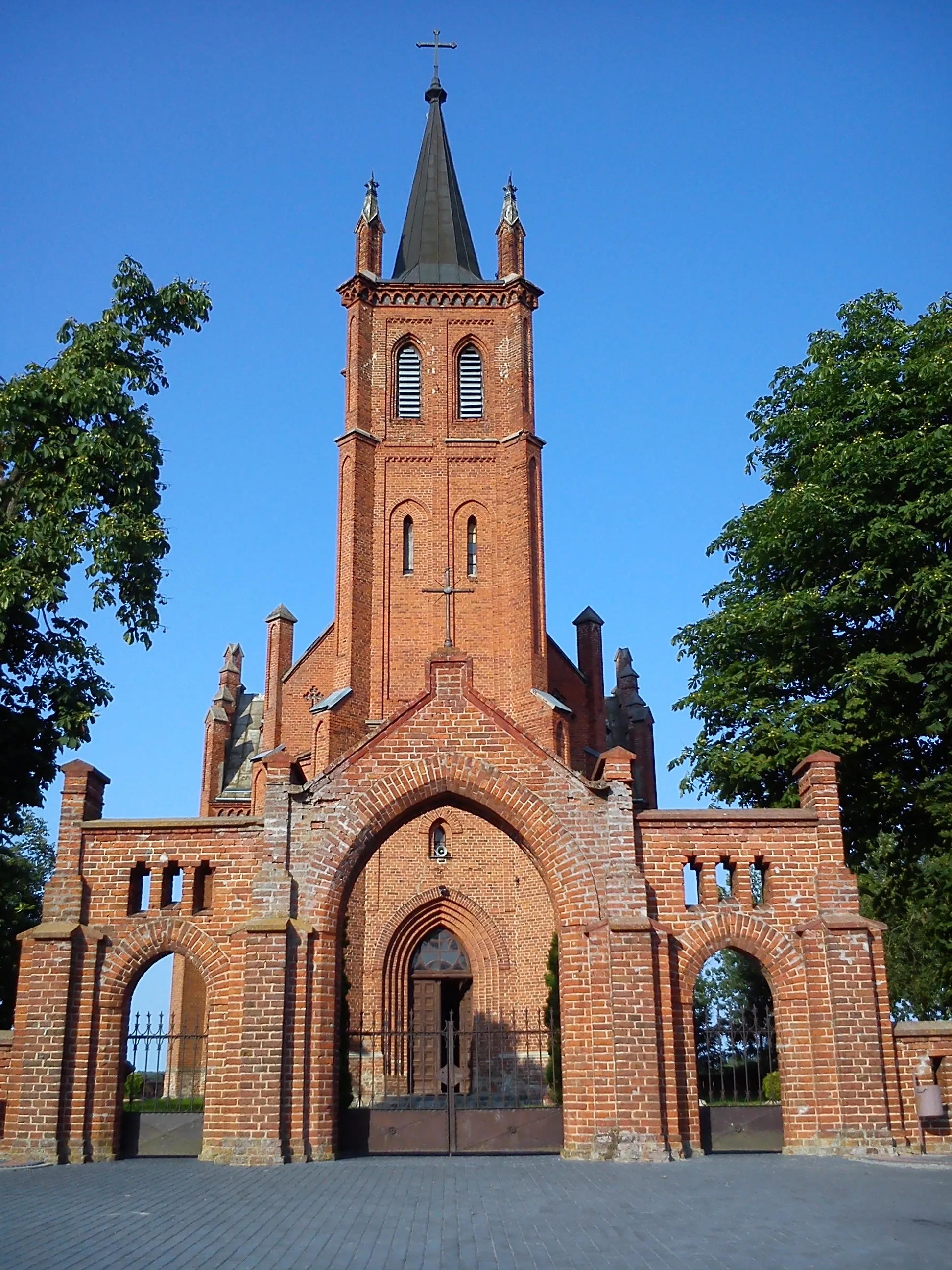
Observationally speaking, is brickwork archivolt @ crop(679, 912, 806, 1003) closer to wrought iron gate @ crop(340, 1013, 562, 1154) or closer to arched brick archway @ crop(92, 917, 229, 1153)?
wrought iron gate @ crop(340, 1013, 562, 1154)

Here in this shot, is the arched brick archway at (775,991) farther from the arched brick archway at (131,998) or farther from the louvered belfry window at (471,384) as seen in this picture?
the louvered belfry window at (471,384)

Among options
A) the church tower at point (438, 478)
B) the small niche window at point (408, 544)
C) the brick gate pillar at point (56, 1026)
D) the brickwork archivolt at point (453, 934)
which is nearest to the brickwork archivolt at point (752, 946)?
the brick gate pillar at point (56, 1026)

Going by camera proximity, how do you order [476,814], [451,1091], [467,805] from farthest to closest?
[476,814]
[467,805]
[451,1091]

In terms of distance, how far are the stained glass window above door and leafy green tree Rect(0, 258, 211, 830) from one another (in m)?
10.7

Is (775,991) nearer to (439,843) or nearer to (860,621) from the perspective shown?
(860,621)

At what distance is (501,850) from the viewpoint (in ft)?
92.9

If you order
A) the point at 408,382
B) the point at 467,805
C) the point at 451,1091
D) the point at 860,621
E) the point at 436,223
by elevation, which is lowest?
the point at 451,1091

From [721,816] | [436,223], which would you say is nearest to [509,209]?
[436,223]

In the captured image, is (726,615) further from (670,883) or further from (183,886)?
(183,886)

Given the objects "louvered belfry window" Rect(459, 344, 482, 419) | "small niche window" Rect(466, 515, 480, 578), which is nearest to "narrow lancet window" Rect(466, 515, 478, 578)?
"small niche window" Rect(466, 515, 480, 578)

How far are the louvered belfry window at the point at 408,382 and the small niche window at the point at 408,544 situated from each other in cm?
314

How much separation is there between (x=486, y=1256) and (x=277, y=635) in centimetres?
2550

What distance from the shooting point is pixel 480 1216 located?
11.0m

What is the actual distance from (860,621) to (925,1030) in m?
8.35
